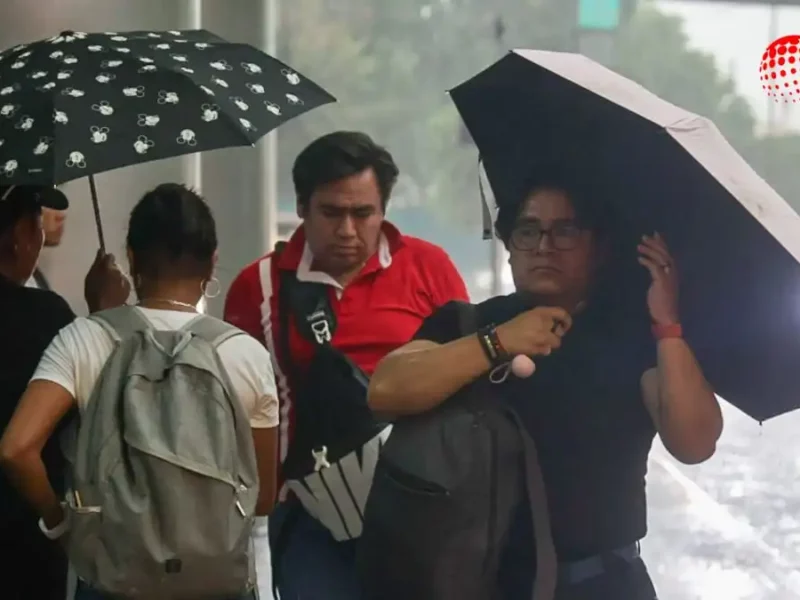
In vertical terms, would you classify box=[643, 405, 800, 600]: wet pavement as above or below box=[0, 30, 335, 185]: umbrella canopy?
below

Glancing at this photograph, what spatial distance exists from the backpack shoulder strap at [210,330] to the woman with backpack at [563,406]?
244 mm

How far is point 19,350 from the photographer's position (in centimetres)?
155

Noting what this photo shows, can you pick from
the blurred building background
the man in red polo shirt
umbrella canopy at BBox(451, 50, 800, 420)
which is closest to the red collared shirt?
the man in red polo shirt

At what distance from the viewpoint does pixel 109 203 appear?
8.98ft

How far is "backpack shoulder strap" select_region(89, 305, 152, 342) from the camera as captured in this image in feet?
4.61

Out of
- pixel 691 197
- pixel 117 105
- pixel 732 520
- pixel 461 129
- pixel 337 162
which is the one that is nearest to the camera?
pixel 691 197

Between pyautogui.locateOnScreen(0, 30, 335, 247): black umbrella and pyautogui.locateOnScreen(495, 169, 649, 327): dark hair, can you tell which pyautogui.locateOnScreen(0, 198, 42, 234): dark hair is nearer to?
pyautogui.locateOnScreen(0, 30, 335, 247): black umbrella

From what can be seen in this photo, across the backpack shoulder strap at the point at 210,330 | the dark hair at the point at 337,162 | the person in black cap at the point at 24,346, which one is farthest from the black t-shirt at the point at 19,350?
the dark hair at the point at 337,162

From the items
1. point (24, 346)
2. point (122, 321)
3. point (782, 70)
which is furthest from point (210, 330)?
point (782, 70)

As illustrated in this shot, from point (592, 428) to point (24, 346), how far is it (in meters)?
0.84

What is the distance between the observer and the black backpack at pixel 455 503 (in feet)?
4.06

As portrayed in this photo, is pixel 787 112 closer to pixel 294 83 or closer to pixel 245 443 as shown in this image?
pixel 294 83

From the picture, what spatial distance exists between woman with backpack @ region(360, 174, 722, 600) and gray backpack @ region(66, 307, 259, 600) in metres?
0.20

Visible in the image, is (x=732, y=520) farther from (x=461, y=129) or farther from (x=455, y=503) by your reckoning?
(x=455, y=503)
